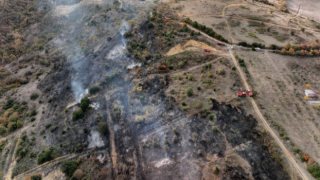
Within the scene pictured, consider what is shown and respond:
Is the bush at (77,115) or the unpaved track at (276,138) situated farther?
the bush at (77,115)

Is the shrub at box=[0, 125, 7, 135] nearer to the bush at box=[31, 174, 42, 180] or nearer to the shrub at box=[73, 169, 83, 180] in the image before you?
the bush at box=[31, 174, 42, 180]

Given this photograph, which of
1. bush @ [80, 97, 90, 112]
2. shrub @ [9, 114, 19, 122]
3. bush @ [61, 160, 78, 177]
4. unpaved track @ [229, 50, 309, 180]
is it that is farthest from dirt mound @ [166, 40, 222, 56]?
shrub @ [9, 114, 19, 122]

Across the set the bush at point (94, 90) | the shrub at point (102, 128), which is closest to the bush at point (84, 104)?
the bush at point (94, 90)

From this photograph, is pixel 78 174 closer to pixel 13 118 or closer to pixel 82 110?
pixel 82 110

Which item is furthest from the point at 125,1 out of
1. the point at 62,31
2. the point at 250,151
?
the point at 250,151

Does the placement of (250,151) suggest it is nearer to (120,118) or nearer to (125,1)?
(120,118)

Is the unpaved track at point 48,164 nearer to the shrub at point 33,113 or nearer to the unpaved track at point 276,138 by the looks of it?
the shrub at point 33,113
